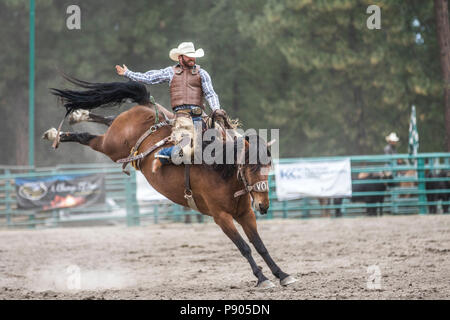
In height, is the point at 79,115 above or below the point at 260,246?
above

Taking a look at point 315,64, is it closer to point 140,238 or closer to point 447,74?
point 447,74

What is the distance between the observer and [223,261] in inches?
303

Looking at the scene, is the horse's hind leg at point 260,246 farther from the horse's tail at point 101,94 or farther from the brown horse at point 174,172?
the horse's tail at point 101,94

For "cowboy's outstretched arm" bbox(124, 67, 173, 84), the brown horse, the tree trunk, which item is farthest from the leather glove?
the tree trunk

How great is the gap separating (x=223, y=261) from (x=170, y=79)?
2.85 m

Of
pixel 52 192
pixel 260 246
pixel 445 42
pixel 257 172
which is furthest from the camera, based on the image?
pixel 445 42

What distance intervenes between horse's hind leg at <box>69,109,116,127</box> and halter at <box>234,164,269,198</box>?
2.17 meters

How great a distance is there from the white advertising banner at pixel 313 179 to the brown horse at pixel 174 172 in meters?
6.97

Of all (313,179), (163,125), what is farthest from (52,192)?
(163,125)

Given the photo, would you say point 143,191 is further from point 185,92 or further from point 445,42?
point 445,42

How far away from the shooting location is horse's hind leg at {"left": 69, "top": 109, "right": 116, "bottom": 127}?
22.4 ft
